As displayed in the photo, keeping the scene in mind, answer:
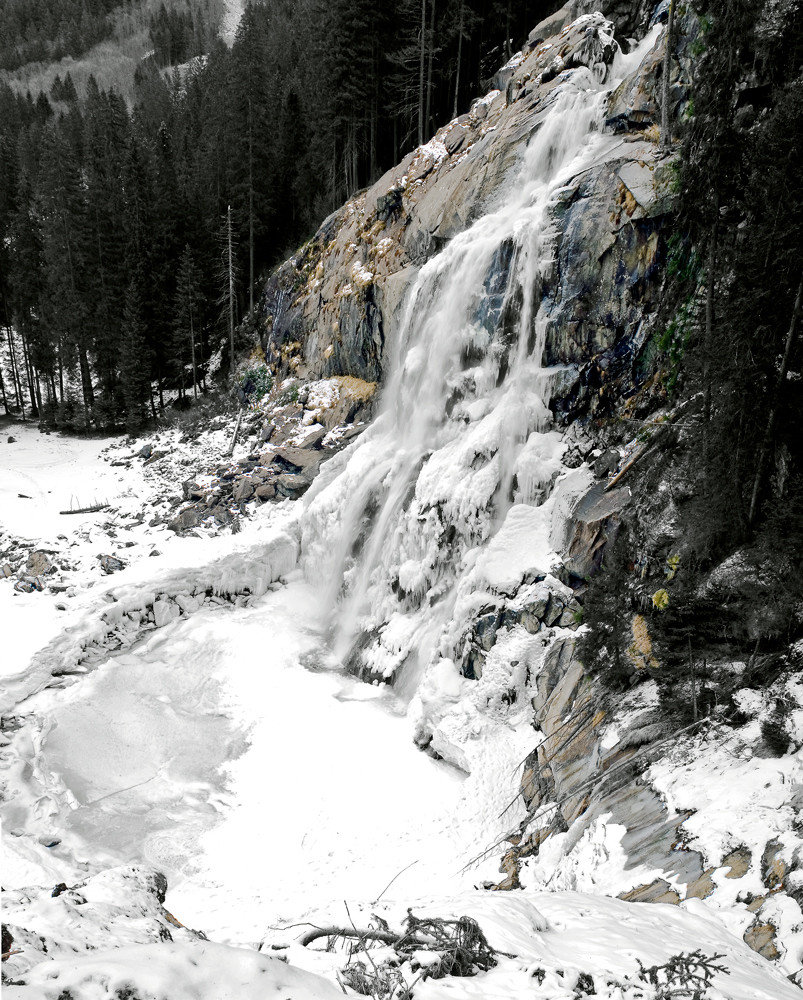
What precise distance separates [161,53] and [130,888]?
409 ft

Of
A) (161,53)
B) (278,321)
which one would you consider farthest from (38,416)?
(161,53)

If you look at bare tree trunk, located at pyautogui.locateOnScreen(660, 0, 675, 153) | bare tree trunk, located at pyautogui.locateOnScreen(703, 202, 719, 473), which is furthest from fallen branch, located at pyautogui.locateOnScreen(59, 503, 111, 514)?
bare tree trunk, located at pyautogui.locateOnScreen(660, 0, 675, 153)

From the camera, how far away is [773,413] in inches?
307

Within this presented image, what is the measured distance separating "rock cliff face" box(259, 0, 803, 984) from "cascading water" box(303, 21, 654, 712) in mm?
159

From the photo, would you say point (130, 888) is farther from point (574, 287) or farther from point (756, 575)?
point (574, 287)

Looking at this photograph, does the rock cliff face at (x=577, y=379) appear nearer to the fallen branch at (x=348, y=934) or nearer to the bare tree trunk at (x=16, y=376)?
the fallen branch at (x=348, y=934)

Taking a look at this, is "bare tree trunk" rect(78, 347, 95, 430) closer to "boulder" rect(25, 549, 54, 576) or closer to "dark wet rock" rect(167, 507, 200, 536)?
"dark wet rock" rect(167, 507, 200, 536)

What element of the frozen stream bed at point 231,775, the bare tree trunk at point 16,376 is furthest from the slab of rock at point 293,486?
the bare tree trunk at point 16,376

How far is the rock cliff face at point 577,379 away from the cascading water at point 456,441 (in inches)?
6.2

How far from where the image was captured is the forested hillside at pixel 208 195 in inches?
1089

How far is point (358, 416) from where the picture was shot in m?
20.9

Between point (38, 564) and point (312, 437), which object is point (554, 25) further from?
point (38, 564)

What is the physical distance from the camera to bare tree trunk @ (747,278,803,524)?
743 centimetres

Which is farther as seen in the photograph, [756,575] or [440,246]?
[440,246]
